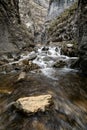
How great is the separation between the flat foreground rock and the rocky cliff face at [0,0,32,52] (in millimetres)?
14234

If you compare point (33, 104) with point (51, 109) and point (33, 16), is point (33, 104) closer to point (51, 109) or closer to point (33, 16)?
point (51, 109)

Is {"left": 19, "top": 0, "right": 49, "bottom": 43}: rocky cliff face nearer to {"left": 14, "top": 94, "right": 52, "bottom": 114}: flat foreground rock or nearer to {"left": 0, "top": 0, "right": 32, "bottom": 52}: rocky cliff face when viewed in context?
{"left": 0, "top": 0, "right": 32, "bottom": 52}: rocky cliff face

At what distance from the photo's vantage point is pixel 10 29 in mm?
22688

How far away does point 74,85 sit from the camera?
8.65 m

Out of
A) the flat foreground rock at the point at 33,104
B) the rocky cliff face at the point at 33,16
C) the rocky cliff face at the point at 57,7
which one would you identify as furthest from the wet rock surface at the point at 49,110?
the rocky cliff face at the point at 57,7

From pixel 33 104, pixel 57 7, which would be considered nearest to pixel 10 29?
pixel 33 104

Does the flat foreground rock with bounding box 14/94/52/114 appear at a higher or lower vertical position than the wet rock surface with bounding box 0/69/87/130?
higher

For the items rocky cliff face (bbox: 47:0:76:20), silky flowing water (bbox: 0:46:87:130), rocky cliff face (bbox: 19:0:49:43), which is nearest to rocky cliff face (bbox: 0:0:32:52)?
silky flowing water (bbox: 0:46:87:130)

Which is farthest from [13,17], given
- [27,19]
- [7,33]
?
[27,19]

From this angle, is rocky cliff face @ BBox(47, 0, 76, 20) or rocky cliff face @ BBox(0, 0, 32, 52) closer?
rocky cliff face @ BBox(0, 0, 32, 52)

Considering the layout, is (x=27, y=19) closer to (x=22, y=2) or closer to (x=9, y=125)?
(x=22, y=2)

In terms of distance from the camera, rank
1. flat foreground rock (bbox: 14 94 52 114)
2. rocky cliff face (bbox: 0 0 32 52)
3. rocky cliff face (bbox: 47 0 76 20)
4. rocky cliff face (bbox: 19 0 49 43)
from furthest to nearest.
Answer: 1. rocky cliff face (bbox: 19 0 49 43)
2. rocky cliff face (bbox: 47 0 76 20)
3. rocky cliff face (bbox: 0 0 32 52)
4. flat foreground rock (bbox: 14 94 52 114)

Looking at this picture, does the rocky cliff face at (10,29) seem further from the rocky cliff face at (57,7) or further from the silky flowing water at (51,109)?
the rocky cliff face at (57,7)

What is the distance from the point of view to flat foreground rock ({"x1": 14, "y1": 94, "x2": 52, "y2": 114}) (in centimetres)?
511
